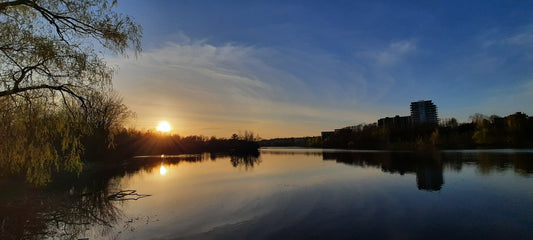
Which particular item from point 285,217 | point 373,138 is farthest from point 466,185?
point 373,138

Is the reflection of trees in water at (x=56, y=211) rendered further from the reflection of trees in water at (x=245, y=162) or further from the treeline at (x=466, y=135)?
the treeline at (x=466, y=135)

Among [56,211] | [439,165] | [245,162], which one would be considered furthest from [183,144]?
[56,211]

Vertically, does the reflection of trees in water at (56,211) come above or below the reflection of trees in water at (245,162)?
above

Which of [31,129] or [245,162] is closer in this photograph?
[31,129]

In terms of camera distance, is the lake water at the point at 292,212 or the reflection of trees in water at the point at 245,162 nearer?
the lake water at the point at 292,212

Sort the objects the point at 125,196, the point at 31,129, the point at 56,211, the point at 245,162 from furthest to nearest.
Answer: the point at 245,162
the point at 125,196
the point at 56,211
the point at 31,129

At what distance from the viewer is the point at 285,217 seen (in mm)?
9430

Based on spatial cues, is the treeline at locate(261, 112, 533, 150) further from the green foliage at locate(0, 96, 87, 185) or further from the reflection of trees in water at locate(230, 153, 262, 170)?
the green foliage at locate(0, 96, 87, 185)

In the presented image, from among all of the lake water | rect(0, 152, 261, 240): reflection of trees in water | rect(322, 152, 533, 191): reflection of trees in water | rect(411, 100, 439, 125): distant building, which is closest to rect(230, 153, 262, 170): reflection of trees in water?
rect(322, 152, 533, 191): reflection of trees in water

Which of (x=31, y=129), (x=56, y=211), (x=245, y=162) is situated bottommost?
(x=245, y=162)

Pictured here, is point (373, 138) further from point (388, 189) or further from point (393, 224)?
point (393, 224)

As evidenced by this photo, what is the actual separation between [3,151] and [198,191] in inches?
348

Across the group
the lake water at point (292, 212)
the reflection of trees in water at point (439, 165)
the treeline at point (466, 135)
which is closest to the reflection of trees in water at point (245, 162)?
the reflection of trees in water at point (439, 165)

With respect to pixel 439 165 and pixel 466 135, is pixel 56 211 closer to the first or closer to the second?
pixel 439 165
